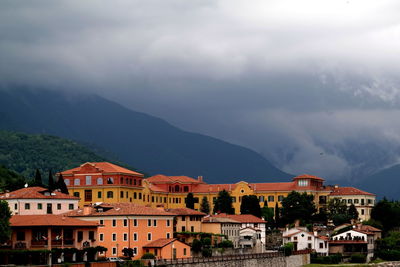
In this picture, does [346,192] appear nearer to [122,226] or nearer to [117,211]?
[117,211]

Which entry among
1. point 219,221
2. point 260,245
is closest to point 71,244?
point 219,221

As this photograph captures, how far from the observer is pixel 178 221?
123062mm

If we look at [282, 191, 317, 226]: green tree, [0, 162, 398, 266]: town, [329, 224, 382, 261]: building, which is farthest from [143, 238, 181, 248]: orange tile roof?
[282, 191, 317, 226]: green tree

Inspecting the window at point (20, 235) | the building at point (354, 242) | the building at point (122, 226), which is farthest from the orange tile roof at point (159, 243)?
the building at point (354, 242)

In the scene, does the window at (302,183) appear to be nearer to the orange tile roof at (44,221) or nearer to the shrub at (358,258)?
the shrub at (358,258)

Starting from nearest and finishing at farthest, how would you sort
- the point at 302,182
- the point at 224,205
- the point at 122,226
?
1. the point at 122,226
2. the point at 224,205
3. the point at 302,182

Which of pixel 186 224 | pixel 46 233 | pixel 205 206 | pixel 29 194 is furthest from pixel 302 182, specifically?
pixel 46 233

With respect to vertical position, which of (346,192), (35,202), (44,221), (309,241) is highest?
(346,192)

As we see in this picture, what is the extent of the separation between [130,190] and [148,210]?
45903 mm

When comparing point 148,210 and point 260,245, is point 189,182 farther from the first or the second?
point 148,210

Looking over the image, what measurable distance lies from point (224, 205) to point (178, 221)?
135ft

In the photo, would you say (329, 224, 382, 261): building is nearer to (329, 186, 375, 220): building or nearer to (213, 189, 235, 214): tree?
(213, 189, 235, 214): tree

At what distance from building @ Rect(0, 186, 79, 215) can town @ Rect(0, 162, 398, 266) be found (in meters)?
0.15

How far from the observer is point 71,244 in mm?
89062
